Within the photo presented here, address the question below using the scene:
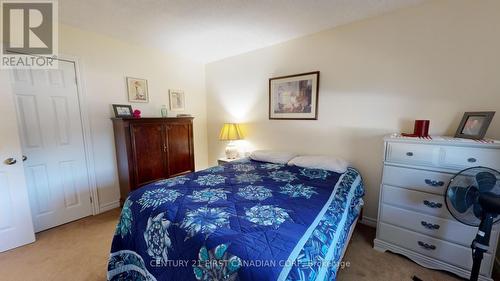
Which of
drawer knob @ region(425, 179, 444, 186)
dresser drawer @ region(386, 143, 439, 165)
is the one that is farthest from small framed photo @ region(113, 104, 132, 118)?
drawer knob @ region(425, 179, 444, 186)

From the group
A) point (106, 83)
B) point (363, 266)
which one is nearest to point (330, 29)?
point (363, 266)

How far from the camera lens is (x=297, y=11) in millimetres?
2105

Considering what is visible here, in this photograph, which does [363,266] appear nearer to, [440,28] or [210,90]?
[440,28]

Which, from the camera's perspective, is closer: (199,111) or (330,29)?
(330,29)

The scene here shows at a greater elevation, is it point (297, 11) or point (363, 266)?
point (297, 11)

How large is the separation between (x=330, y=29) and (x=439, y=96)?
4.62 ft

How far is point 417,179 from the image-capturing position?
5.73 ft

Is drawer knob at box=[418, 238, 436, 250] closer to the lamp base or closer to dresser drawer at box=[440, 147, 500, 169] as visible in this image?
dresser drawer at box=[440, 147, 500, 169]

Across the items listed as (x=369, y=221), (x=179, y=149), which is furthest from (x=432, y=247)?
(x=179, y=149)

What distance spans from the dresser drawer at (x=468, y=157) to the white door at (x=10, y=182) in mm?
3970

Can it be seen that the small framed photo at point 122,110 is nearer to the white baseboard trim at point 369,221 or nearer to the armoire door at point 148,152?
the armoire door at point 148,152

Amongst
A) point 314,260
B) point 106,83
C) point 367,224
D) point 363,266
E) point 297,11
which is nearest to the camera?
point 314,260

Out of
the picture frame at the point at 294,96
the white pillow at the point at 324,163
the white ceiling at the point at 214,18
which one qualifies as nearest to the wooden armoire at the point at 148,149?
the white ceiling at the point at 214,18

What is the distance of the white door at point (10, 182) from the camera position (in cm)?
194
